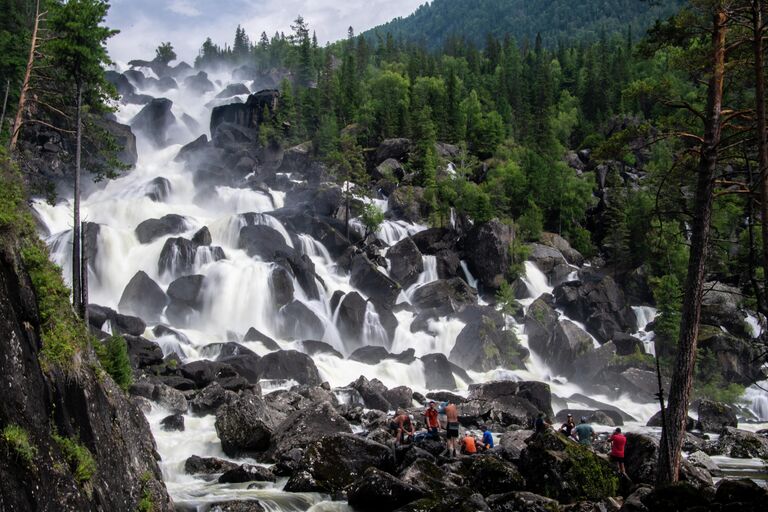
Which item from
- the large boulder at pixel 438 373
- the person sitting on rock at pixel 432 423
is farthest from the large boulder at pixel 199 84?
the person sitting on rock at pixel 432 423

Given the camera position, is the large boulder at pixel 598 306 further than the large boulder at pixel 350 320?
Yes

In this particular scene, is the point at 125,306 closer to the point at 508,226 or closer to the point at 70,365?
the point at 70,365

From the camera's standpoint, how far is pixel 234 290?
40.2 metres

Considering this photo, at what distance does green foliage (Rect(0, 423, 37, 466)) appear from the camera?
7.27 metres

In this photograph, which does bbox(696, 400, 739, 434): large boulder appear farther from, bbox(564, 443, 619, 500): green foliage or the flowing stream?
bbox(564, 443, 619, 500): green foliage

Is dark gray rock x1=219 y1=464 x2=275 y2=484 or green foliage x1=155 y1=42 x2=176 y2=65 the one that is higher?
green foliage x1=155 y1=42 x2=176 y2=65

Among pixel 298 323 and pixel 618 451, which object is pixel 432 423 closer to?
pixel 618 451

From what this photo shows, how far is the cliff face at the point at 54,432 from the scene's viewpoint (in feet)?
24.5

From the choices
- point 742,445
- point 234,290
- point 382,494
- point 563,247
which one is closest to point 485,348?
point 234,290

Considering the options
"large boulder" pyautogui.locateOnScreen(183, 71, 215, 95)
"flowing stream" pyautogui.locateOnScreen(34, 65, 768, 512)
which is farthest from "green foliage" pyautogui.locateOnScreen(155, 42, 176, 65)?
"flowing stream" pyautogui.locateOnScreen(34, 65, 768, 512)

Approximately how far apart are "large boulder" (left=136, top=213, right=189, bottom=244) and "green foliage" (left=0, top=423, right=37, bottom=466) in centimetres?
3816

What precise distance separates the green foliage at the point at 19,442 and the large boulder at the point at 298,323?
31.6 meters

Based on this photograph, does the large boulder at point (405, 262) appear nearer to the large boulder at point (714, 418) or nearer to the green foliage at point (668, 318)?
the green foliage at point (668, 318)

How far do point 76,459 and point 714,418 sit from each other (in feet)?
98.1
